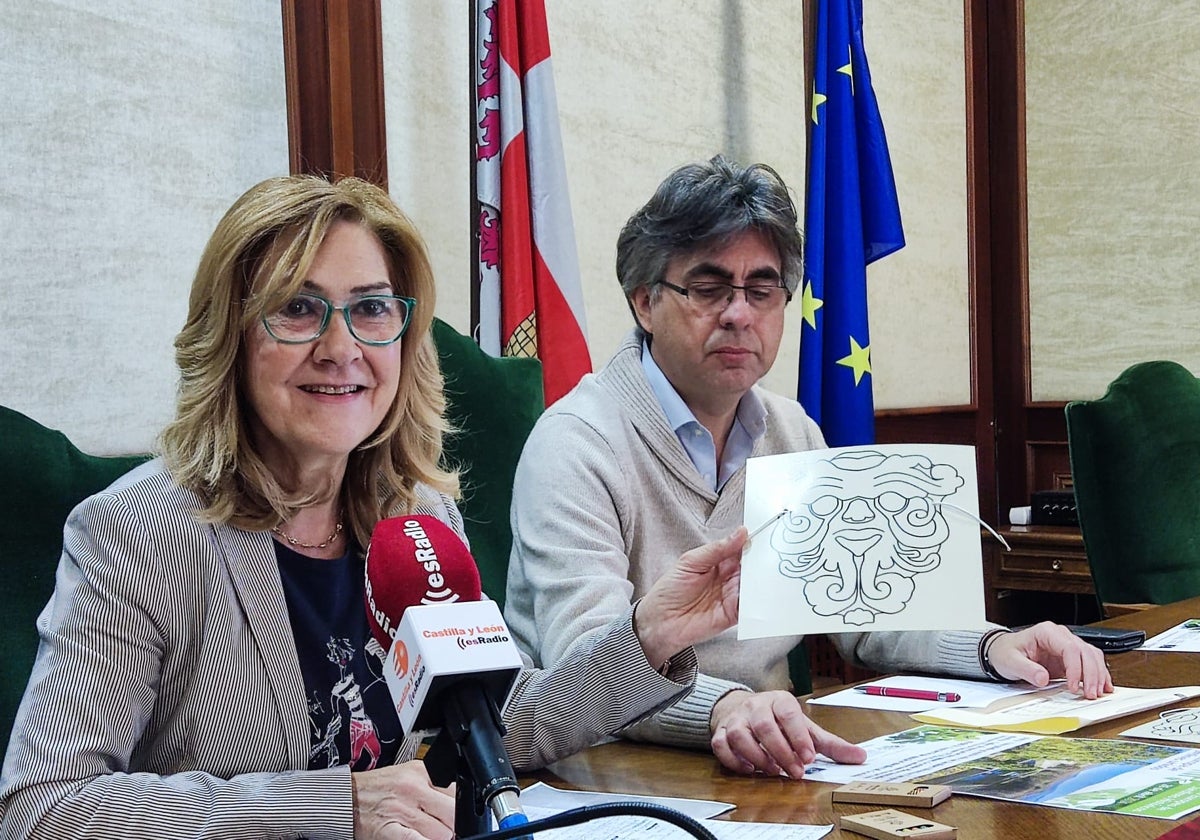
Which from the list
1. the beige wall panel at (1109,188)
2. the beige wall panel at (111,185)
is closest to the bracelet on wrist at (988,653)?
the beige wall panel at (111,185)

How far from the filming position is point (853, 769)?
1272 mm

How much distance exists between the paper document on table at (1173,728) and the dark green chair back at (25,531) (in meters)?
1.20

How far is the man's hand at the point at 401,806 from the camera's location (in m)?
1.09

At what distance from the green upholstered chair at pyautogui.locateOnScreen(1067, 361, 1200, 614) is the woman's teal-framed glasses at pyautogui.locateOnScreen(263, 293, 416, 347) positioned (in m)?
1.91

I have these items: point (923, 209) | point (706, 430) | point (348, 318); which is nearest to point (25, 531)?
point (348, 318)

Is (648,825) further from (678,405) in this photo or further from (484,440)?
(484,440)

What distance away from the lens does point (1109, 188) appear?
4605mm

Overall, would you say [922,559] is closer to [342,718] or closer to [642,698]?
[642,698]

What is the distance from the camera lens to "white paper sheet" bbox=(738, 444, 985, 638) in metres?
1.31

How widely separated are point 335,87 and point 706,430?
1.13 m

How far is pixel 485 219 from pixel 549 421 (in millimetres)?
835

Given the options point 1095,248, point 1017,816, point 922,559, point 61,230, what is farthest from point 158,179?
point 1095,248

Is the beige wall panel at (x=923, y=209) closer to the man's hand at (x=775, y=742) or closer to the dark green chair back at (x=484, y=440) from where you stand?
the dark green chair back at (x=484, y=440)

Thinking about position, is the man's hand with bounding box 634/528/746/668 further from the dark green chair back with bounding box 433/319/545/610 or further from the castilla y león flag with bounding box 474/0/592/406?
the castilla y león flag with bounding box 474/0/592/406
